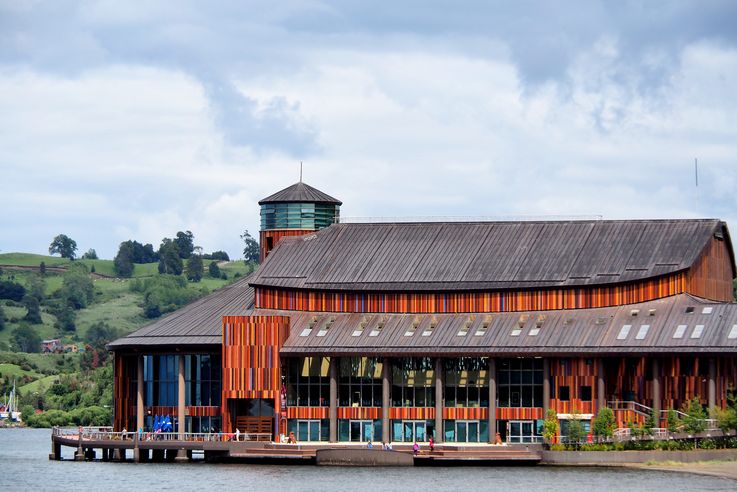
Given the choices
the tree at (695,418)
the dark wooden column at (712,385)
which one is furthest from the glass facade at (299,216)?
the tree at (695,418)

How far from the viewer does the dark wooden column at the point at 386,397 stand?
152 metres

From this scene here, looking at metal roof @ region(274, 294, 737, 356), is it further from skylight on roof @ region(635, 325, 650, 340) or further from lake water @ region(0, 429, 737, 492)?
lake water @ region(0, 429, 737, 492)

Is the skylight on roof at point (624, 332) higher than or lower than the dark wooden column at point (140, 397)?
higher

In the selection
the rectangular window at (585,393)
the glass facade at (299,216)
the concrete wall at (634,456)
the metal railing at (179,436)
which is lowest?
the concrete wall at (634,456)

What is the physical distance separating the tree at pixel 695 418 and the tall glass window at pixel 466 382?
60.6 ft

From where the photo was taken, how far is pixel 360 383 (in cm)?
15400

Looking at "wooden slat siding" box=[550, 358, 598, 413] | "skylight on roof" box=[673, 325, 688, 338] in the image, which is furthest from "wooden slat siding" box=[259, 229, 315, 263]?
"skylight on roof" box=[673, 325, 688, 338]

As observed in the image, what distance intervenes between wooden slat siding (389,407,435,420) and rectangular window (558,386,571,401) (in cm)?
1064

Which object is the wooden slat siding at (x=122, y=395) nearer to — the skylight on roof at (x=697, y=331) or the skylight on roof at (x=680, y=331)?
the skylight on roof at (x=680, y=331)

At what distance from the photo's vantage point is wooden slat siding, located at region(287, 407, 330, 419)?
153625mm

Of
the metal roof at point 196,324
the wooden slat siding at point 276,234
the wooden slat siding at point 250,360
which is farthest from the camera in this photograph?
the wooden slat siding at point 276,234

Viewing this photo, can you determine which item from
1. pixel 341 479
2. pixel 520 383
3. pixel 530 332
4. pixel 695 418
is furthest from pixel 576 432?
pixel 341 479

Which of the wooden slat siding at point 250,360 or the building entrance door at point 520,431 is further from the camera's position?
the wooden slat siding at point 250,360

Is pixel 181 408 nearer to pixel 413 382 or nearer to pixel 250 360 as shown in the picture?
pixel 250 360
